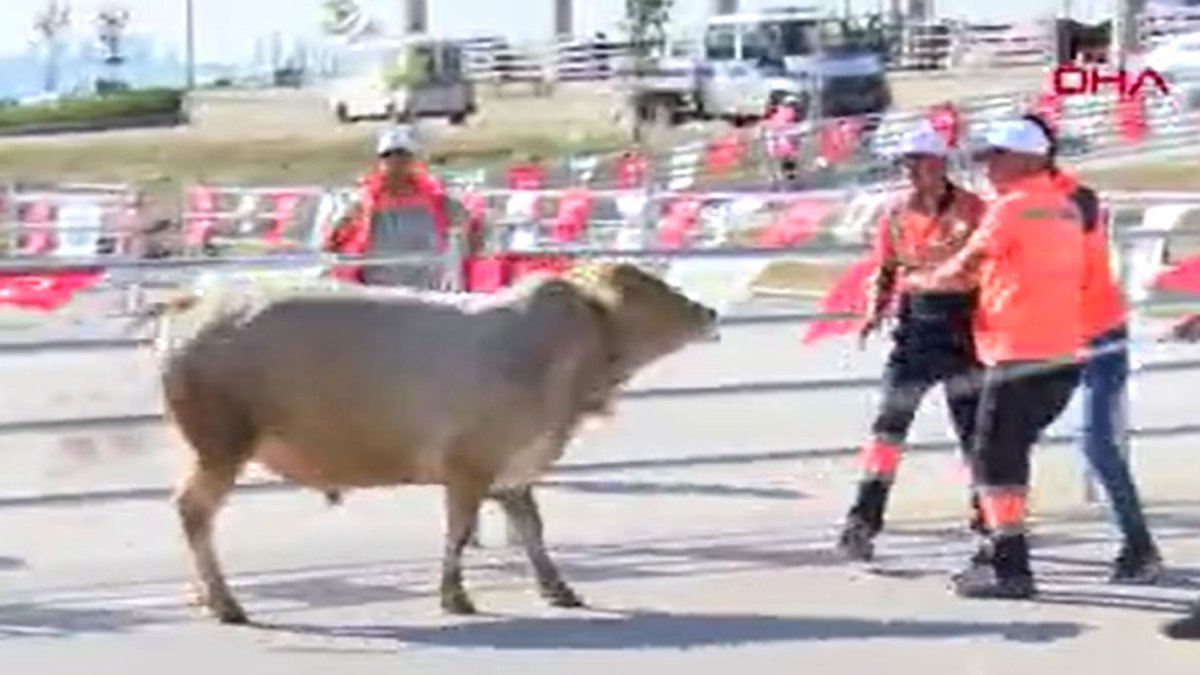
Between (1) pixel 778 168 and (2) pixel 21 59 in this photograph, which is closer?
(1) pixel 778 168

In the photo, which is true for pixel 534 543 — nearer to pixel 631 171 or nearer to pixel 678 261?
pixel 678 261

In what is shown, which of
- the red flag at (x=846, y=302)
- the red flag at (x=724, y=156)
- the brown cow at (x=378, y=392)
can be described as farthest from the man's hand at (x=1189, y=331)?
the red flag at (x=724, y=156)

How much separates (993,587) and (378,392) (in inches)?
80.4

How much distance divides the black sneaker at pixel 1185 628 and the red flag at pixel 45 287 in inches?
158

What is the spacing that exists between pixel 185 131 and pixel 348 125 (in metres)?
5.22

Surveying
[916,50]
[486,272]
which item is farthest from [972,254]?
[916,50]

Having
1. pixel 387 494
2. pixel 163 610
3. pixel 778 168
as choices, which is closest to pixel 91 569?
pixel 163 610

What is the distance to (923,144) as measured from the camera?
9750 mm

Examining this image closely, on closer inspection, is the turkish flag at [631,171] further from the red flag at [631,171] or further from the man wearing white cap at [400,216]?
the man wearing white cap at [400,216]

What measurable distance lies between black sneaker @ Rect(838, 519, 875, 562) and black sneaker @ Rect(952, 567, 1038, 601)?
0.70 meters

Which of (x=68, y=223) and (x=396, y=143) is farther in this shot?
(x=68, y=223)

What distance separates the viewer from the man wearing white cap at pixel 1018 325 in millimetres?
9094

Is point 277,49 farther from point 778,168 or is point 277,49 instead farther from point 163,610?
point 163,610

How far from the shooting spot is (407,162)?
11.6 metres
